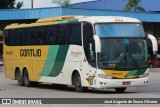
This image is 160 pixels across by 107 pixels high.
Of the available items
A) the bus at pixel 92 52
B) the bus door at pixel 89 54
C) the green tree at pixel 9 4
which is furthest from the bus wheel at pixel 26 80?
the green tree at pixel 9 4

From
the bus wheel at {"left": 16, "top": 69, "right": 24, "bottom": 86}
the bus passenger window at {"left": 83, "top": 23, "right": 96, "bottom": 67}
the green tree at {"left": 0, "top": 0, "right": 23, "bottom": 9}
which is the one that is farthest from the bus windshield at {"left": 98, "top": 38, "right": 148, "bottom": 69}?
the green tree at {"left": 0, "top": 0, "right": 23, "bottom": 9}

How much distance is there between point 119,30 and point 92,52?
1.48 m

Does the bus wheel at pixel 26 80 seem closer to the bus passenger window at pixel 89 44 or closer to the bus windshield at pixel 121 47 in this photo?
the bus passenger window at pixel 89 44

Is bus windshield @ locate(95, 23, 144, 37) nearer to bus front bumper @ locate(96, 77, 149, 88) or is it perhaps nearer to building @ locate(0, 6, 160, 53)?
bus front bumper @ locate(96, 77, 149, 88)

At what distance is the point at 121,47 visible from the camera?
21.1m

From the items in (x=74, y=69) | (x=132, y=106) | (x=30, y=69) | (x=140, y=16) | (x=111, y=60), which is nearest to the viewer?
(x=132, y=106)

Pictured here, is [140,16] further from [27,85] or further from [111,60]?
[111,60]

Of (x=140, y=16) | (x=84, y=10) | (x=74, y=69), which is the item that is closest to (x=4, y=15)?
(x=84, y=10)

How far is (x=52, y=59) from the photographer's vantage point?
2459 centimetres

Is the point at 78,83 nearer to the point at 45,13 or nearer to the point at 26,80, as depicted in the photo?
the point at 26,80

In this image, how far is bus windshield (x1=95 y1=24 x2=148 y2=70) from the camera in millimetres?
20859

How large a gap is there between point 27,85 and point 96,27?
7.61m

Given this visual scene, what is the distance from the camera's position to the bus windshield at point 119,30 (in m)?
21.2

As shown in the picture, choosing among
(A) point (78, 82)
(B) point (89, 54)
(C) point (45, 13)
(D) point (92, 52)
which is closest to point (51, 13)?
(C) point (45, 13)
